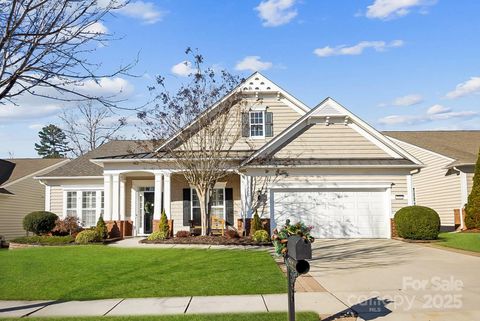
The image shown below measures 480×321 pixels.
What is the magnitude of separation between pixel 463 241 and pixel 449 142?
511 inches

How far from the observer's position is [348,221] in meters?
18.7

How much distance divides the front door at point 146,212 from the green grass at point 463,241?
42.9 ft

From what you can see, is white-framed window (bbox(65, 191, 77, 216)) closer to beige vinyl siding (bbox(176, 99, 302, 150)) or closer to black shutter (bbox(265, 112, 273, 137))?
beige vinyl siding (bbox(176, 99, 302, 150))

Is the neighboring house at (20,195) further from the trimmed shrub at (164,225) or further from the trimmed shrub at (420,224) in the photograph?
the trimmed shrub at (420,224)

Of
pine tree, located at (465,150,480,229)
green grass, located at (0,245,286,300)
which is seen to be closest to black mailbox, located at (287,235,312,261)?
green grass, located at (0,245,286,300)

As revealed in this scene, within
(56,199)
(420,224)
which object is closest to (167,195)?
(56,199)

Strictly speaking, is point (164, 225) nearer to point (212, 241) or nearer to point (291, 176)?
point (212, 241)

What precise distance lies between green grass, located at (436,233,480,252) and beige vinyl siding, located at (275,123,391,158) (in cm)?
422

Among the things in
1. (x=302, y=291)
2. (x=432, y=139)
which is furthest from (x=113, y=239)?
(x=432, y=139)

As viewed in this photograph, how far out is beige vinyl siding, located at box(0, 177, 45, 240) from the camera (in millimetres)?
25500

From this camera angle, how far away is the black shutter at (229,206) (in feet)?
67.3

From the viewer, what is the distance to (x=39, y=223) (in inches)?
784

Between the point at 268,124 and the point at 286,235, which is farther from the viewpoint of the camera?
the point at 268,124

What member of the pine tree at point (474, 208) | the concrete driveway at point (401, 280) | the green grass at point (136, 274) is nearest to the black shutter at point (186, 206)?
the green grass at point (136, 274)
